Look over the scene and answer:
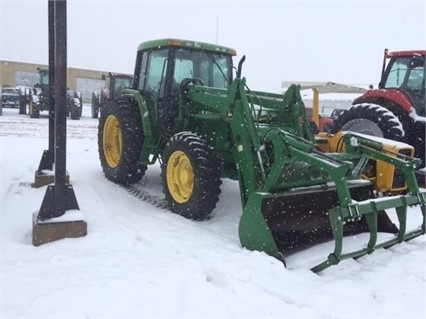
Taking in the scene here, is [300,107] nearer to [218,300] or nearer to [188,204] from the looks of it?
[188,204]

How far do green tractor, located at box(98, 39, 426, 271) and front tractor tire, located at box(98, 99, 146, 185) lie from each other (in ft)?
0.06

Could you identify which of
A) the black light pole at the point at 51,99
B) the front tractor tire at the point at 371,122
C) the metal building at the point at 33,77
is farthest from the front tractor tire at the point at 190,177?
the metal building at the point at 33,77

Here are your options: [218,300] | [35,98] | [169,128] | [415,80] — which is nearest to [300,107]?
[169,128]

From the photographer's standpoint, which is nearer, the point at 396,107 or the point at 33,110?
the point at 396,107

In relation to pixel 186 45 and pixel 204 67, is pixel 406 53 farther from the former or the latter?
pixel 186 45

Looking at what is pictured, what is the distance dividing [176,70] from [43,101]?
16.1 meters

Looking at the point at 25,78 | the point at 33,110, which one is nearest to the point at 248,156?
the point at 33,110

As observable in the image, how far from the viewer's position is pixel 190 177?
5281 mm

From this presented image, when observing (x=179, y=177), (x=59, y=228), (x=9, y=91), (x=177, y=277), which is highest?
(x=9, y=91)

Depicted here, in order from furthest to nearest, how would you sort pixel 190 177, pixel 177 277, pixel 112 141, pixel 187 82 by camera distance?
pixel 112 141 → pixel 187 82 → pixel 190 177 → pixel 177 277

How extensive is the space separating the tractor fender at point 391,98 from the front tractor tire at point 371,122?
0.37m

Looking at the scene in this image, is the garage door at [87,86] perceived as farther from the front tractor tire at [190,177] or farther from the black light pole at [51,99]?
the front tractor tire at [190,177]

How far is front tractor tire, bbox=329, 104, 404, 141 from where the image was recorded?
23.6 feet

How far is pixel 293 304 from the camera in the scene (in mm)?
3232
